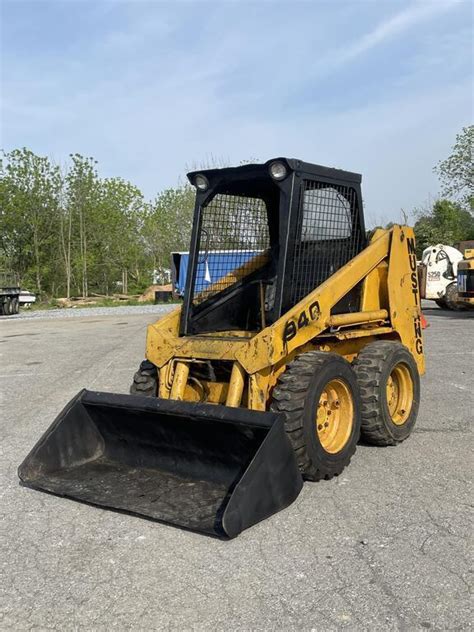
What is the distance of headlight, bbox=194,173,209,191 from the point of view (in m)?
5.55

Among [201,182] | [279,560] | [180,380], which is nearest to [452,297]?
[201,182]

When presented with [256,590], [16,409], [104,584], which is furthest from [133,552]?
[16,409]

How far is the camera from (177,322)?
229 inches

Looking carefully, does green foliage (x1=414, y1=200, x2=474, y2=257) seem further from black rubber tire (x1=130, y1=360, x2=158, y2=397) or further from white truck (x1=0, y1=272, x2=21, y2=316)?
black rubber tire (x1=130, y1=360, x2=158, y2=397)

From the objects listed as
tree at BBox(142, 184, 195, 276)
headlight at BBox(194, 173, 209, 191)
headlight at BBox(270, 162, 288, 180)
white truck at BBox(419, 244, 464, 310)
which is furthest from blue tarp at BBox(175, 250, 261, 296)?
tree at BBox(142, 184, 195, 276)

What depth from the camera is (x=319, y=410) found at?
15.9ft

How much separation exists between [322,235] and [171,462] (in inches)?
90.0

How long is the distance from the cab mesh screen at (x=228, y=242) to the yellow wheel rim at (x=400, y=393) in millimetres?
1622

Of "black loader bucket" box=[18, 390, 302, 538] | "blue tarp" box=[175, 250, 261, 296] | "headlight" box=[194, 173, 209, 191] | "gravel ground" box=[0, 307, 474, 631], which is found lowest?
"gravel ground" box=[0, 307, 474, 631]

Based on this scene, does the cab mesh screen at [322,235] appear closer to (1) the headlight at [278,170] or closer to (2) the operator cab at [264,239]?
(2) the operator cab at [264,239]

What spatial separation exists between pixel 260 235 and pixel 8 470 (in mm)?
3011

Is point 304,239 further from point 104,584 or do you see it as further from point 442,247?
point 442,247

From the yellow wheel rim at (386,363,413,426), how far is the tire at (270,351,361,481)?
898 millimetres

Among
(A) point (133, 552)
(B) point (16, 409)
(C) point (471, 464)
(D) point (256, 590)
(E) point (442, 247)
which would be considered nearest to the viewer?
(D) point (256, 590)
